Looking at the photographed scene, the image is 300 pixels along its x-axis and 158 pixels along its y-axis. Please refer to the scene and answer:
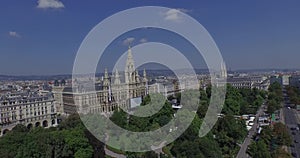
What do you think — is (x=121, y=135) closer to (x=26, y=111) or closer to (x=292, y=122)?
(x=292, y=122)

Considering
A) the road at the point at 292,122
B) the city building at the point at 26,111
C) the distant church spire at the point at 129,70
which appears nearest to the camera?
the road at the point at 292,122

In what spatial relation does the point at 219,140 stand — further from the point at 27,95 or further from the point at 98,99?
the point at 27,95

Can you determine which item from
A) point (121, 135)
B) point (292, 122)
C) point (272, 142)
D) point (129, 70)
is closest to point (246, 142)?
point (272, 142)

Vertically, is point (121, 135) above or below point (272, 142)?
above

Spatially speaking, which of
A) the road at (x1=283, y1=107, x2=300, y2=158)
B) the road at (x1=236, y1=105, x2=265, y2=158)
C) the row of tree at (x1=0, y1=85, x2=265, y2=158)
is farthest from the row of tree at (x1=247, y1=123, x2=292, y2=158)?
the row of tree at (x1=0, y1=85, x2=265, y2=158)

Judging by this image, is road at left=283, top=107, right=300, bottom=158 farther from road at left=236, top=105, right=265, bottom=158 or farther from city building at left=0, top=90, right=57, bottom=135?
city building at left=0, top=90, right=57, bottom=135

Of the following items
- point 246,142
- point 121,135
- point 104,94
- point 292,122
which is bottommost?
point 246,142

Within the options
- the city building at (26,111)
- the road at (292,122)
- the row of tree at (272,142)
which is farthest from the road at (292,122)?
the city building at (26,111)

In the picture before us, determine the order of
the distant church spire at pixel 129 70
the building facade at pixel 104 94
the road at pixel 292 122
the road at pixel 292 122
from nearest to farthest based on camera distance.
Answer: the road at pixel 292 122, the road at pixel 292 122, the building facade at pixel 104 94, the distant church spire at pixel 129 70

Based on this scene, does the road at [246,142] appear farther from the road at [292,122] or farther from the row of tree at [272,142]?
the road at [292,122]

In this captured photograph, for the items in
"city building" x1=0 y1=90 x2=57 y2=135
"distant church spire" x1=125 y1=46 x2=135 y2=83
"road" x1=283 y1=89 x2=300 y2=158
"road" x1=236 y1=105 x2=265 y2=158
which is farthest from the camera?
"distant church spire" x1=125 y1=46 x2=135 y2=83

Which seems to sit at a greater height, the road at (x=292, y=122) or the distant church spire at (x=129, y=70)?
the distant church spire at (x=129, y=70)
